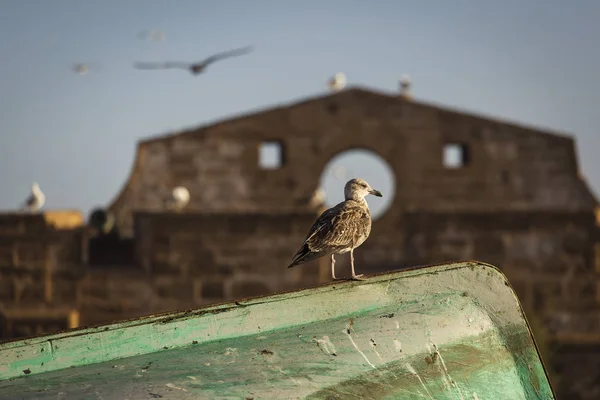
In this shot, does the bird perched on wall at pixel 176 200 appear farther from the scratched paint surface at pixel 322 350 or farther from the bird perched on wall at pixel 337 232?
the scratched paint surface at pixel 322 350

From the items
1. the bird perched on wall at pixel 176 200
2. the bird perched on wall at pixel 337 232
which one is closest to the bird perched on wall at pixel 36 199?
the bird perched on wall at pixel 176 200

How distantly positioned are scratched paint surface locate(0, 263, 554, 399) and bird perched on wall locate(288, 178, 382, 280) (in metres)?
0.73

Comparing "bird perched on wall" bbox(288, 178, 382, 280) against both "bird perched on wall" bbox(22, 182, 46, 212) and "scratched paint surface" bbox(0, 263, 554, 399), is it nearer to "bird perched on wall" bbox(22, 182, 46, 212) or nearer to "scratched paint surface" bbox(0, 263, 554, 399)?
"scratched paint surface" bbox(0, 263, 554, 399)

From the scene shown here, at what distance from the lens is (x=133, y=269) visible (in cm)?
1448

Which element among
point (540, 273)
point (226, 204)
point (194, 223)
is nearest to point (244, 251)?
point (194, 223)

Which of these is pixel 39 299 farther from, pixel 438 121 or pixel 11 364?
pixel 438 121

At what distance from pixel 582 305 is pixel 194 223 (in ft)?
15.3

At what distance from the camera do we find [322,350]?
16.9ft

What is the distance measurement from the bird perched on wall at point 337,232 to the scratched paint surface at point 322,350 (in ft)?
2.39

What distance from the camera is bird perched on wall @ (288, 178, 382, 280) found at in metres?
6.18

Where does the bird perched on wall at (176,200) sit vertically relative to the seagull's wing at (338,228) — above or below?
above

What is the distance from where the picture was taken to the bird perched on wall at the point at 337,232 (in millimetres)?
6184

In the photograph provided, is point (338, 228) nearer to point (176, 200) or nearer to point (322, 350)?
point (322, 350)

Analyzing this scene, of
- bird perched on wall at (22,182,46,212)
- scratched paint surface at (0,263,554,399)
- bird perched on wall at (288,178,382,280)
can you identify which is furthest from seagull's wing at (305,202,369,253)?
bird perched on wall at (22,182,46,212)
